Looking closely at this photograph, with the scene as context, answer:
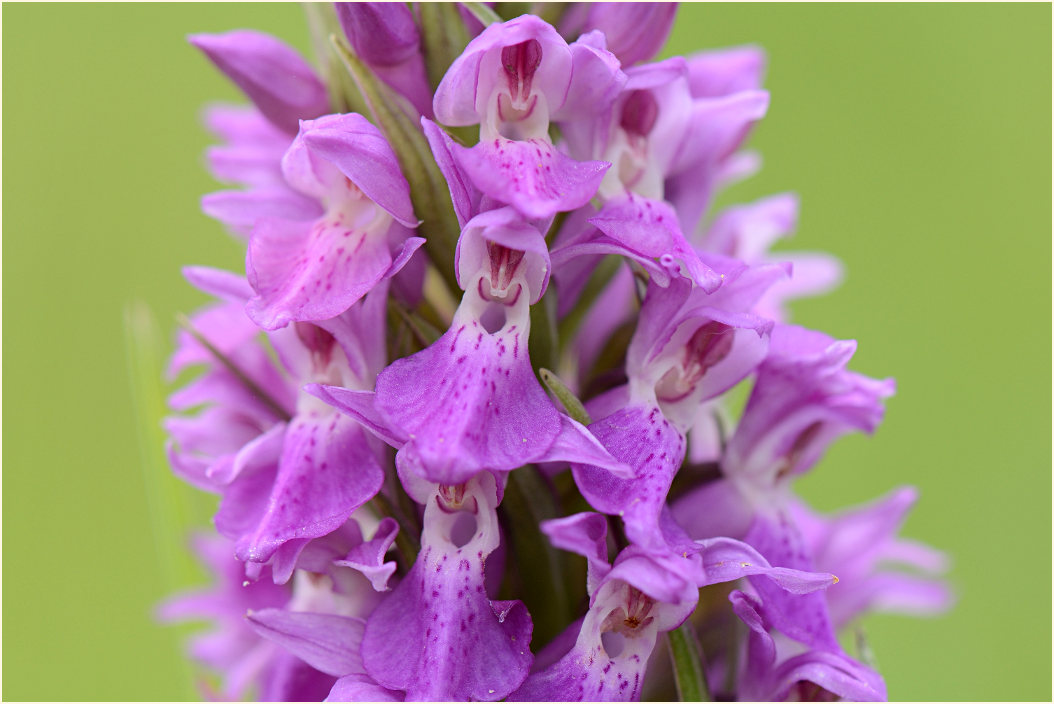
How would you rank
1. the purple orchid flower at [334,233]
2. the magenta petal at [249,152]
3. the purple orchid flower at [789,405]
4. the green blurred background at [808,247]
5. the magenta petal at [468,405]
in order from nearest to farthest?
1. the magenta petal at [468,405]
2. the purple orchid flower at [334,233]
3. the purple orchid flower at [789,405]
4. the magenta petal at [249,152]
5. the green blurred background at [808,247]

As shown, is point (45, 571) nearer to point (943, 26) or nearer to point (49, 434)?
point (49, 434)

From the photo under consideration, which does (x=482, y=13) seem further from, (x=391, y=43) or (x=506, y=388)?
(x=506, y=388)

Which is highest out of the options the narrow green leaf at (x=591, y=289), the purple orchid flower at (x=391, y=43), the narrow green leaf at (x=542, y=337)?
the purple orchid flower at (x=391, y=43)

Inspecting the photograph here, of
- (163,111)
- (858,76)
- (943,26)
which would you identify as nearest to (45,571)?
(163,111)

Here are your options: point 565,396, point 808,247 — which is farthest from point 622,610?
point 808,247

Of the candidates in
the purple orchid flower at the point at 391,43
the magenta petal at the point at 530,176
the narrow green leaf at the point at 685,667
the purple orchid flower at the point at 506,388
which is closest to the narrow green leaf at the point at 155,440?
the purple orchid flower at the point at 506,388

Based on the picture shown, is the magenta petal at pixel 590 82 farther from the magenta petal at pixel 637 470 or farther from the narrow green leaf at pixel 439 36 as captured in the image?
the magenta petal at pixel 637 470

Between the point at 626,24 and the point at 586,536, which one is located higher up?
the point at 626,24
